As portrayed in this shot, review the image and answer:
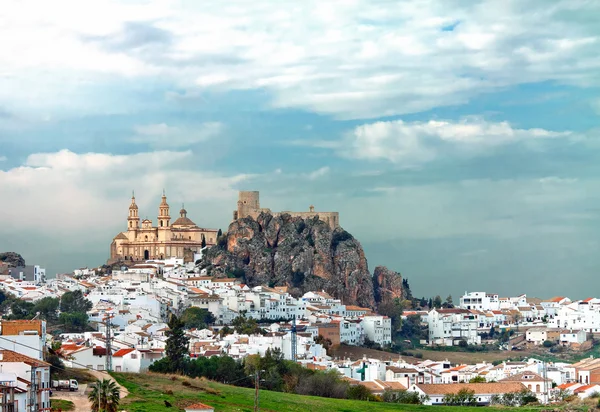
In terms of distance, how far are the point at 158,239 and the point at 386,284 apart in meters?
30.2

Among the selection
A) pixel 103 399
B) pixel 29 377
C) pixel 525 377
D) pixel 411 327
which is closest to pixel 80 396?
pixel 29 377

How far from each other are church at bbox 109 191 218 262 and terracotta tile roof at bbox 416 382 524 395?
77782 millimetres

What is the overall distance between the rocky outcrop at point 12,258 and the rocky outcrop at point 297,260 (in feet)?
A: 78.0

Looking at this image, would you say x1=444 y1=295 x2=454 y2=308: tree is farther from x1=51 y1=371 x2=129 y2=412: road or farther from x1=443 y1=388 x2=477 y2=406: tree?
x1=51 y1=371 x2=129 y2=412: road

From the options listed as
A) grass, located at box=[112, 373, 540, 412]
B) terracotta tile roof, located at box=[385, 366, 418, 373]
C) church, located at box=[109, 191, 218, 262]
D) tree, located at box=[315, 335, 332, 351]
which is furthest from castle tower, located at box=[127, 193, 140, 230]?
grass, located at box=[112, 373, 540, 412]

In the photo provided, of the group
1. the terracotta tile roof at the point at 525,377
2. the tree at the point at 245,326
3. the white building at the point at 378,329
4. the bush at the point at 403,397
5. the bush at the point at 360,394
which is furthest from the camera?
the white building at the point at 378,329

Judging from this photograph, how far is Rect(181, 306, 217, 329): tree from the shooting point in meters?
112

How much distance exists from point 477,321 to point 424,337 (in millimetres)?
8849

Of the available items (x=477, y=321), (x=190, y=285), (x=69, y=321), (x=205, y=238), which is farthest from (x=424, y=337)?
(x=69, y=321)

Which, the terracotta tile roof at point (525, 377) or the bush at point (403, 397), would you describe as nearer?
the bush at point (403, 397)

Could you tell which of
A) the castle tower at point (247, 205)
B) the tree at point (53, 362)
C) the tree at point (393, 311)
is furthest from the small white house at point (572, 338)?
the tree at point (53, 362)

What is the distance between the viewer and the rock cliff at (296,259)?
142625 mm

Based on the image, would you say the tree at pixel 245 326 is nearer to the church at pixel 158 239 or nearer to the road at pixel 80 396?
the church at pixel 158 239

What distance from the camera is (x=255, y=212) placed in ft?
496
